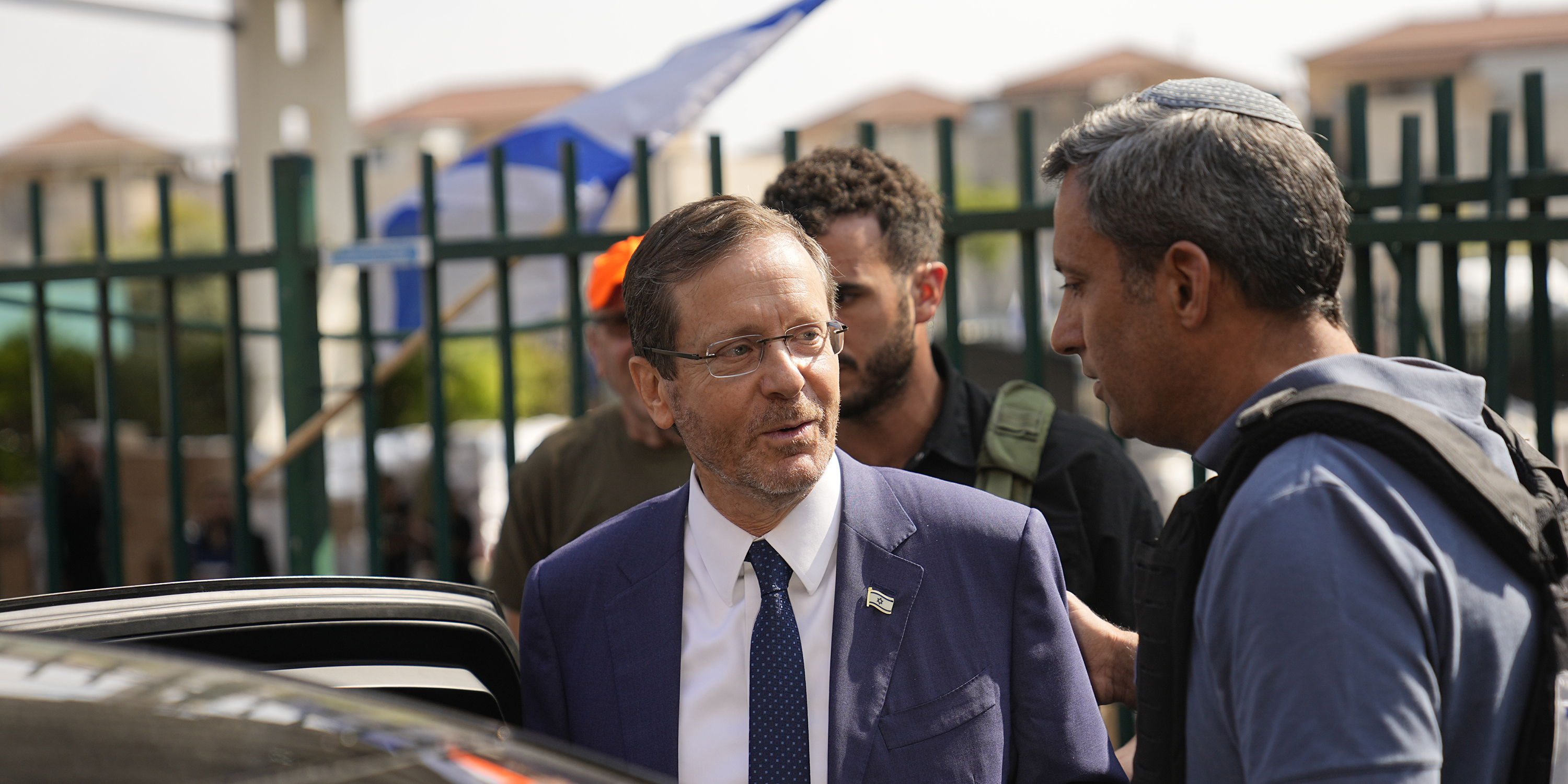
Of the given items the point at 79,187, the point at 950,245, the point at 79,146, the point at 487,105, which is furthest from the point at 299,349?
the point at 79,146

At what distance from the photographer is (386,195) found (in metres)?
43.0

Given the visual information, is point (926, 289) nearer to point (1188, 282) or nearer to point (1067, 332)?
point (1067, 332)

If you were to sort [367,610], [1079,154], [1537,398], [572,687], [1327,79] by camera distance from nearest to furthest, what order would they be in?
1. [1079,154]
2. [367,610]
3. [572,687]
4. [1537,398]
5. [1327,79]

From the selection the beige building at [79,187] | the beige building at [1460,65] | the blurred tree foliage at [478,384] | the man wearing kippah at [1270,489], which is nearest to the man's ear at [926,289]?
the man wearing kippah at [1270,489]

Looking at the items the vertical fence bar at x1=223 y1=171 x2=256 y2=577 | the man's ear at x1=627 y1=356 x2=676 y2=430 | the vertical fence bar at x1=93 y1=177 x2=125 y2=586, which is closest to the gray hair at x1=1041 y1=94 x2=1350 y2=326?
the man's ear at x1=627 y1=356 x2=676 y2=430

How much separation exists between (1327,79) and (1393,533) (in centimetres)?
5747

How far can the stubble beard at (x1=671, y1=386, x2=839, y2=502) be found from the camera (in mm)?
1916

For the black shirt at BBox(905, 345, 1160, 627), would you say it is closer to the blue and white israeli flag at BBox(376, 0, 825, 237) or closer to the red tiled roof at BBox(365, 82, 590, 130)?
the blue and white israeli flag at BBox(376, 0, 825, 237)

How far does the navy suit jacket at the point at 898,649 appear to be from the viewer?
1784 mm

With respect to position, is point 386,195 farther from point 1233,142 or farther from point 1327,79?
point 1233,142

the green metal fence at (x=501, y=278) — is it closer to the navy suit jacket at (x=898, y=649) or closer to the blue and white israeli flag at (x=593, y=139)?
the blue and white israeli flag at (x=593, y=139)

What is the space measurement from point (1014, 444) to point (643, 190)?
160 centimetres

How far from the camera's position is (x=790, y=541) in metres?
1.92

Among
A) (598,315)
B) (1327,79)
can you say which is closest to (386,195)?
(1327,79)
